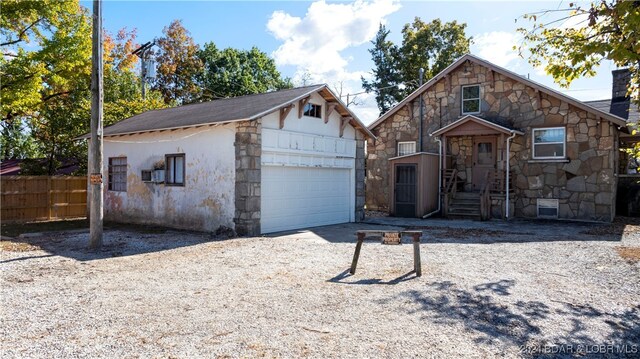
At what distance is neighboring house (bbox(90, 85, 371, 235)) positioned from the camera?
11.6 meters

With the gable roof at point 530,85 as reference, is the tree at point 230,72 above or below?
above

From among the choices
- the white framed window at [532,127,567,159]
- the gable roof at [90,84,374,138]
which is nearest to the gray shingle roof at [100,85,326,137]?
the gable roof at [90,84,374,138]

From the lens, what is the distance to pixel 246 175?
1136 centimetres

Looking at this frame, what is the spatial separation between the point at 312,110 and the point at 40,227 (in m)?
9.29

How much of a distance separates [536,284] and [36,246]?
399 inches

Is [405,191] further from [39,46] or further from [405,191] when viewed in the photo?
[39,46]

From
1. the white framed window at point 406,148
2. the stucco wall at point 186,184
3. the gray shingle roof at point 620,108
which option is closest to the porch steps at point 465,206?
the white framed window at point 406,148

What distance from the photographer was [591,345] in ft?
13.9

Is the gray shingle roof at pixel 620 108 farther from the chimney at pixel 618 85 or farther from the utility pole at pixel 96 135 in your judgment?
the utility pole at pixel 96 135

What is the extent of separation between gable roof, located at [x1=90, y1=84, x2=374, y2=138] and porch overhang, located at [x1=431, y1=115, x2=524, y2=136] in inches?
135

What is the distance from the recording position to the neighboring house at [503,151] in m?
15.0

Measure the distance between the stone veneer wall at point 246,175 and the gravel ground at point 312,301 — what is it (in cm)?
169

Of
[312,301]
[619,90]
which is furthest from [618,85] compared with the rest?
[312,301]

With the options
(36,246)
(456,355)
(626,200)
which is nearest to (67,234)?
(36,246)
